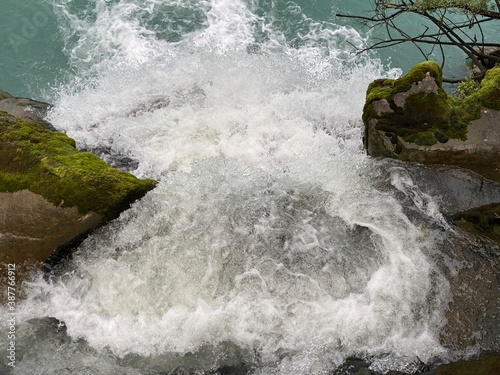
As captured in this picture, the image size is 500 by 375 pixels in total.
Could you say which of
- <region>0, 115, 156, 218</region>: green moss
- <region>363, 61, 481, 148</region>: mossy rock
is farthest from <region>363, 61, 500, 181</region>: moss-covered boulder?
<region>0, 115, 156, 218</region>: green moss

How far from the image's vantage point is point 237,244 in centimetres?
771

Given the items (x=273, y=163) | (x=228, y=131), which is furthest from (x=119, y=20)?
(x=273, y=163)

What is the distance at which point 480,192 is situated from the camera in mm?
8023

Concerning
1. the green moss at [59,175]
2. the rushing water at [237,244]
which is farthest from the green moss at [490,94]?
the green moss at [59,175]

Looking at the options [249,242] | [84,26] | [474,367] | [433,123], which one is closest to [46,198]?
[249,242]

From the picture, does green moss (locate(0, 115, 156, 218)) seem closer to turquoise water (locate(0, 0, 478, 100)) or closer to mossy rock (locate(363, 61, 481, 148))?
mossy rock (locate(363, 61, 481, 148))

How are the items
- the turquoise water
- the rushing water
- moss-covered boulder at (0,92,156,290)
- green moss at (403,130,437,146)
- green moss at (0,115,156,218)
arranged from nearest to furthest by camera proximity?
the rushing water, moss-covered boulder at (0,92,156,290), green moss at (0,115,156,218), green moss at (403,130,437,146), the turquoise water

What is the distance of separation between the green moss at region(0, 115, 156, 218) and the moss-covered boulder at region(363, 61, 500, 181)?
4952 mm

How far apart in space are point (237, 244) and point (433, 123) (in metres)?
4.66

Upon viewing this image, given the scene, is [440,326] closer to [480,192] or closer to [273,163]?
[480,192]

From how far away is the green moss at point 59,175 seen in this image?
730 centimetres

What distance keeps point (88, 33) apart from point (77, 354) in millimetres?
11326

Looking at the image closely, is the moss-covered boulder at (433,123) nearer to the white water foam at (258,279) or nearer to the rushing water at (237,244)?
the rushing water at (237,244)

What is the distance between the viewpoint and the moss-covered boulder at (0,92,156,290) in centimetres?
720
